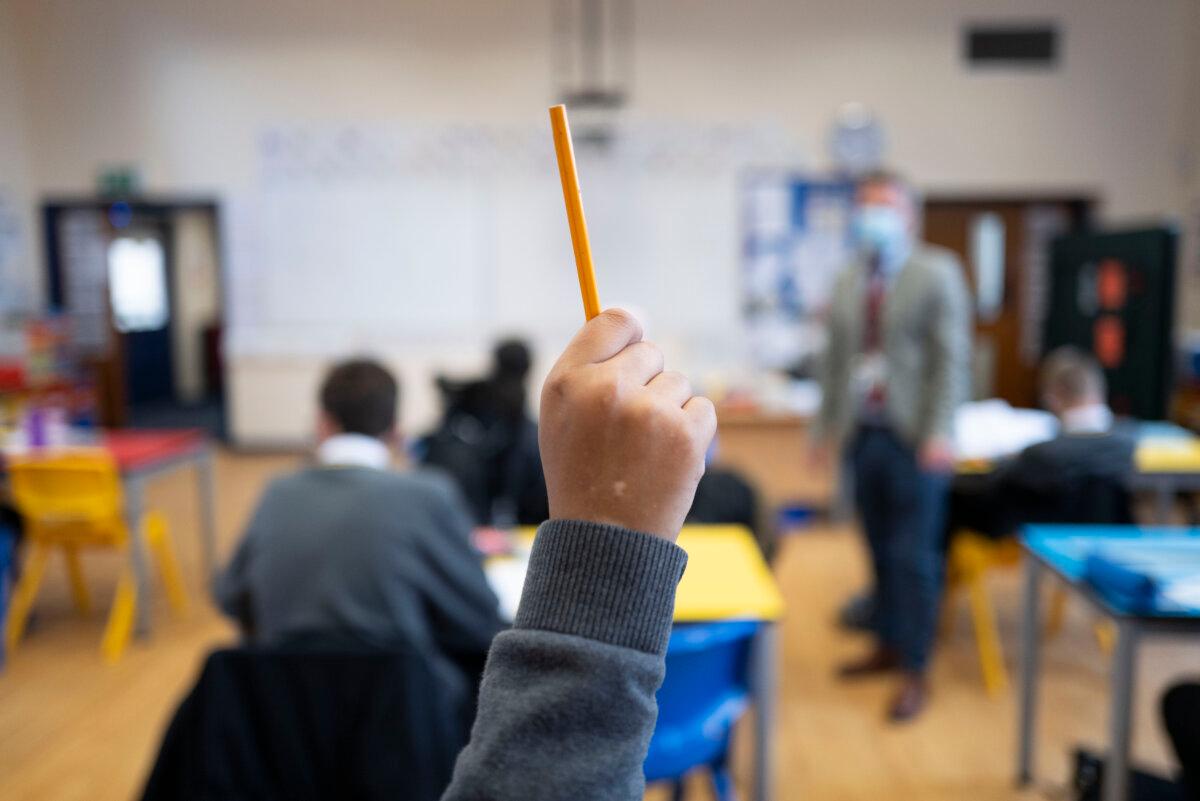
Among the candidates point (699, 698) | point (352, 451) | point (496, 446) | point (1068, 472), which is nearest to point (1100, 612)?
point (699, 698)

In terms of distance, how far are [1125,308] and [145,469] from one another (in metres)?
4.31

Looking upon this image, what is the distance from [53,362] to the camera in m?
5.93

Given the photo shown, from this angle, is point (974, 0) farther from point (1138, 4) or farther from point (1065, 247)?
point (1065, 247)

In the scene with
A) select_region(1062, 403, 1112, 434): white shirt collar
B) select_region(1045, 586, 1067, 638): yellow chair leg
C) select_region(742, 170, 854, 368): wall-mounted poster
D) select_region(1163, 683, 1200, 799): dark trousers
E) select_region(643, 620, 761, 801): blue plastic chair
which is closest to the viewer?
select_region(1163, 683, 1200, 799): dark trousers

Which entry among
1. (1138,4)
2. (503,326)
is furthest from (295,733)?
(1138,4)

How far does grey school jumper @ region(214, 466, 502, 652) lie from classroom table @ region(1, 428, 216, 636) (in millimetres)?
1818

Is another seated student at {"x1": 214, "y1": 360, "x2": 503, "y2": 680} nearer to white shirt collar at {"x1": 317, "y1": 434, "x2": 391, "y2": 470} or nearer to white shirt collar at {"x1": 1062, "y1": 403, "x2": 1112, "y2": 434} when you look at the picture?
white shirt collar at {"x1": 317, "y1": 434, "x2": 391, "y2": 470}

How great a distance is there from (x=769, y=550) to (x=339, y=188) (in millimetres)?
5611

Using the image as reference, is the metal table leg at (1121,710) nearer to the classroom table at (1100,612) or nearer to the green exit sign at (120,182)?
the classroom table at (1100,612)

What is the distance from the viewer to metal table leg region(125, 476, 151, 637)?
3.32m

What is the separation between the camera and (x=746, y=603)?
1.84 metres

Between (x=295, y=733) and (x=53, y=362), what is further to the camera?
(x=53, y=362)

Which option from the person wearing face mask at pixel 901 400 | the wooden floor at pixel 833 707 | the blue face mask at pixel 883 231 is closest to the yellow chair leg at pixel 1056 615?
the wooden floor at pixel 833 707

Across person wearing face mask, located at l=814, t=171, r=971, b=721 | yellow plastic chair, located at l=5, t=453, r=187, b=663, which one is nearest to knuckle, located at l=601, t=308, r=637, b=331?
person wearing face mask, located at l=814, t=171, r=971, b=721
